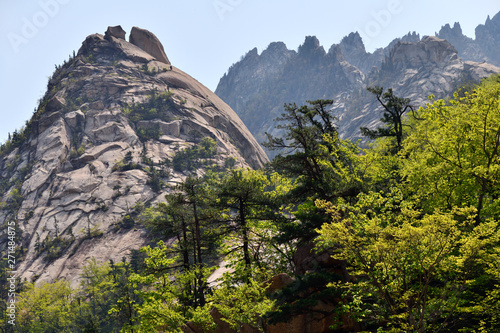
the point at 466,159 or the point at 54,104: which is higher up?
the point at 54,104

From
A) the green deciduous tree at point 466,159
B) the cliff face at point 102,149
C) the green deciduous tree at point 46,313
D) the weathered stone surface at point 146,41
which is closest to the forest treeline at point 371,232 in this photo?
the green deciduous tree at point 466,159

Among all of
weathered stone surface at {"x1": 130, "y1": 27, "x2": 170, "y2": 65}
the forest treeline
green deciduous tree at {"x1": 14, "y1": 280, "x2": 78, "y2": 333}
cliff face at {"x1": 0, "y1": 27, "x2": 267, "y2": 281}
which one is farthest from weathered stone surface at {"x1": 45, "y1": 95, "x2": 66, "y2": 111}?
the forest treeline

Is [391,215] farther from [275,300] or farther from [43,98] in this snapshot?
[43,98]

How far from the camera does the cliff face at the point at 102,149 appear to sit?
5941 cm

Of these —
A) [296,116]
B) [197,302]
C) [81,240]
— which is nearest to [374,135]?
[296,116]

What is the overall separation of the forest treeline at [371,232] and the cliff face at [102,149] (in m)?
42.1

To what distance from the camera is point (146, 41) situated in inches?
4454

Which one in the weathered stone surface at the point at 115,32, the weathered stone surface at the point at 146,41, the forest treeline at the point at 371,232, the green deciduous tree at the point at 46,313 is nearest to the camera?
the forest treeline at the point at 371,232

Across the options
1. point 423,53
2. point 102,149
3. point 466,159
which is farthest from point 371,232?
point 423,53

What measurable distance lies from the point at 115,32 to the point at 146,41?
1007cm

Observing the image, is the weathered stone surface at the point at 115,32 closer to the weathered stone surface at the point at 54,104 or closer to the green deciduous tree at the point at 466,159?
the weathered stone surface at the point at 54,104

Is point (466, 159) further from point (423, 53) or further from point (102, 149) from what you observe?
point (423, 53)

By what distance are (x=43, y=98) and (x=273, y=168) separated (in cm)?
9691

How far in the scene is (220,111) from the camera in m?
101
